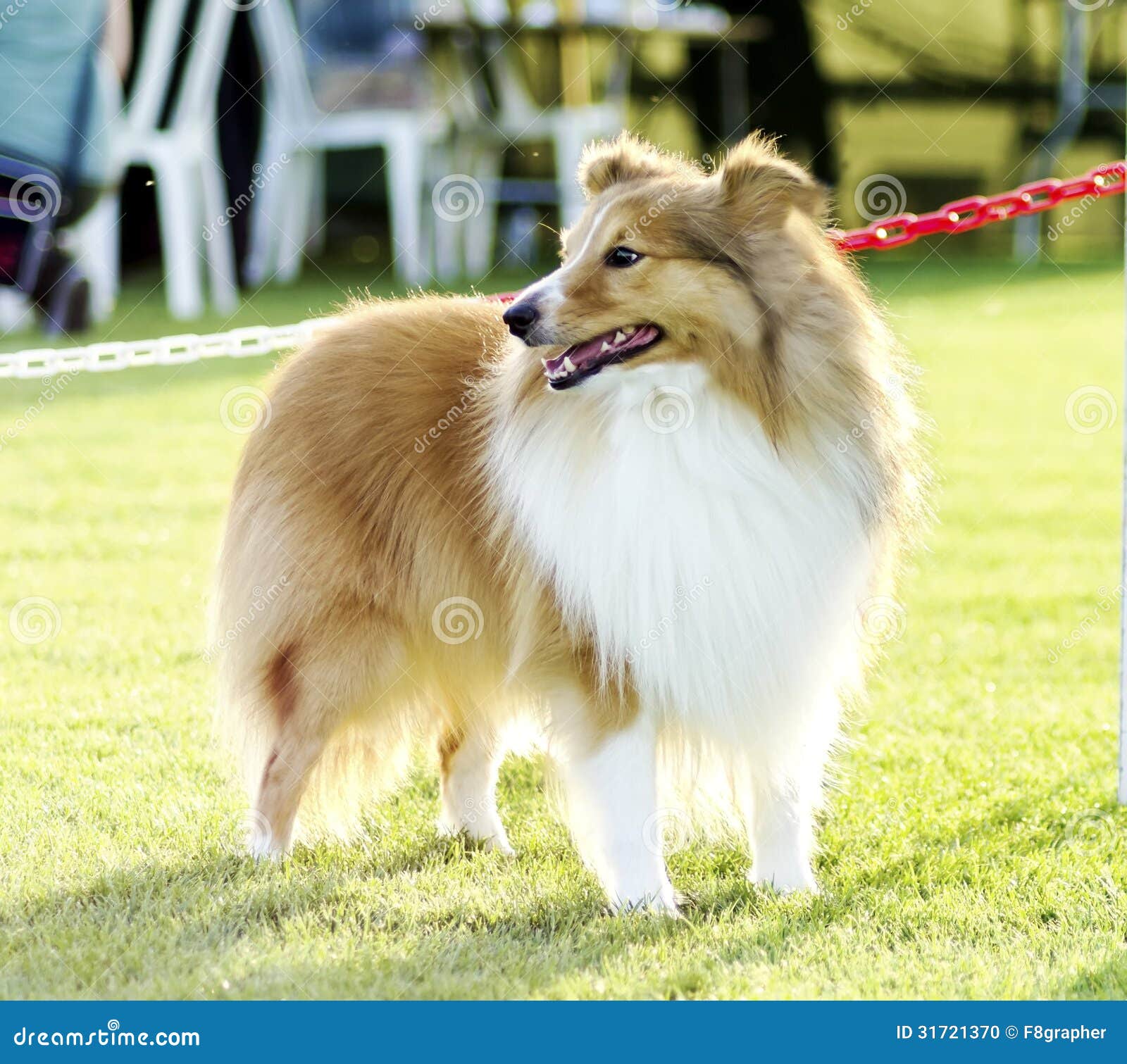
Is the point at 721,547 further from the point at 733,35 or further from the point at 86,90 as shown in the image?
the point at 733,35

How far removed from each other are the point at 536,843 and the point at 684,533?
1206 millimetres

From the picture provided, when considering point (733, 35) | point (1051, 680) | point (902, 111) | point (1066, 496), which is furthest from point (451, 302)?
point (902, 111)

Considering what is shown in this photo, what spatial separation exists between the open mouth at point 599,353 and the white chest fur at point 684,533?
4 cm

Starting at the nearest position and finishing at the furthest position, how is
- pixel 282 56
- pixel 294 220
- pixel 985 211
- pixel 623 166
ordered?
pixel 623 166 → pixel 985 211 → pixel 282 56 → pixel 294 220

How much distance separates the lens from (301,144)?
45.0 ft

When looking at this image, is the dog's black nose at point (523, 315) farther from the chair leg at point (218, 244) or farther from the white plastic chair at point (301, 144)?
the white plastic chair at point (301, 144)

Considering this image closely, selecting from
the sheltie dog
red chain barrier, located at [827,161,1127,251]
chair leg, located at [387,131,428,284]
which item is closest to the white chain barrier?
the sheltie dog

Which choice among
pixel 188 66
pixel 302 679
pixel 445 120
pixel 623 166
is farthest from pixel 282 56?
pixel 302 679

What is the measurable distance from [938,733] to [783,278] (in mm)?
2268

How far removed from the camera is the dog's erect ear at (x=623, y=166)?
3471 mm

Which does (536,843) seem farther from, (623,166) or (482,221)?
(482,221)

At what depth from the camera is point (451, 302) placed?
12.6 ft

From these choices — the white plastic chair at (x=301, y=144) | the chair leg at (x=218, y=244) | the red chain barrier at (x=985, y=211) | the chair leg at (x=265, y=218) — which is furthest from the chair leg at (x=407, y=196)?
the red chain barrier at (x=985, y=211)

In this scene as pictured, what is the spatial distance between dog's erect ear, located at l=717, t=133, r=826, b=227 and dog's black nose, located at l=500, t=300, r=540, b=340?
0.51 meters
